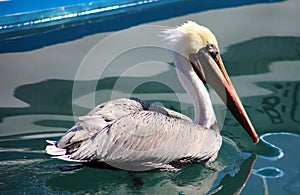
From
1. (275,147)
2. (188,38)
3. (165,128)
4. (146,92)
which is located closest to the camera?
(165,128)

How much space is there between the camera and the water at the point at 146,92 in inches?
124

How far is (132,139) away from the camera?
2988 mm

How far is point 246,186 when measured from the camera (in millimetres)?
3137

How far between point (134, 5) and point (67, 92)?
58.8 inches

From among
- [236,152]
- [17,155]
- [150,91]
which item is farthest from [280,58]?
[17,155]

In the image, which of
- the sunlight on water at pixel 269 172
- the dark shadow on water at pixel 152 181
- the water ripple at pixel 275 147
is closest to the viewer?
the dark shadow on water at pixel 152 181

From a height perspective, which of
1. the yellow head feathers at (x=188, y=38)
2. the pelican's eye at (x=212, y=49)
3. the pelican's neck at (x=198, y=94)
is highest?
the yellow head feathers at (x=188, y=38)

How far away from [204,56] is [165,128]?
49cm

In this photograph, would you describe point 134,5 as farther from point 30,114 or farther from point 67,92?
point 30,114

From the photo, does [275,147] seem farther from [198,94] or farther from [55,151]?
[55,151]

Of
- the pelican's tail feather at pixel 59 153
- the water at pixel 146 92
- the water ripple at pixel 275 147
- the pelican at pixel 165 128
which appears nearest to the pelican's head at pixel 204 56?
the pelican at pixel 165 128

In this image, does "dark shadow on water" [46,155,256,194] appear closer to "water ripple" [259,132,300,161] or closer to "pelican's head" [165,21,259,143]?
"water ripple" [259,132,300,161]

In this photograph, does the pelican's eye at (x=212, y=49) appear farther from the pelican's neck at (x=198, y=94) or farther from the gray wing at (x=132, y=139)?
the gray wing at (x=132, y=139)

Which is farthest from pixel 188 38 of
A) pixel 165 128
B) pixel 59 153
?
pixel 59 153
